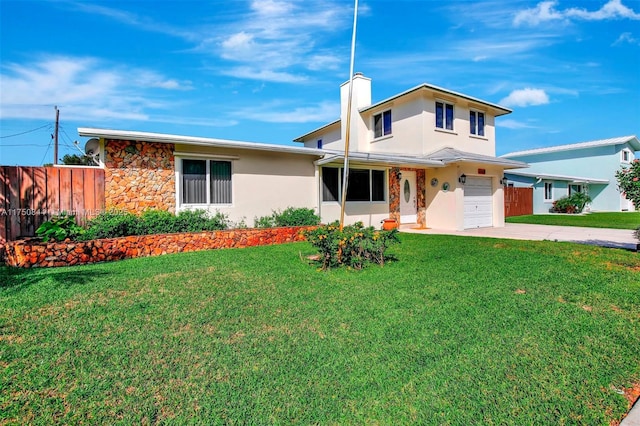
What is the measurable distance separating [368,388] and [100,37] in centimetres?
1352

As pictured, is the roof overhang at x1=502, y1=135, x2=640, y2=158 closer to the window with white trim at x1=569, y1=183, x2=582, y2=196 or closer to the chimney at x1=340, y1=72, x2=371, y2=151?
the window with white trim at x1=569, y1=183, x2=582, y2=196

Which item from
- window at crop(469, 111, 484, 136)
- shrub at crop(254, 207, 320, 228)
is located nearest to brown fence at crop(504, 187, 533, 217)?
window at crop(469, 111, 484, 136)

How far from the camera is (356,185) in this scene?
12.8 m

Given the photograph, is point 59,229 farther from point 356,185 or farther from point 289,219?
point 356,185

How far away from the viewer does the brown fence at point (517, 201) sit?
2144cm

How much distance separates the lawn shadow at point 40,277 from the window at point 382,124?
13.6 m

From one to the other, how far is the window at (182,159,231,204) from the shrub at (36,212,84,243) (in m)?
2.80

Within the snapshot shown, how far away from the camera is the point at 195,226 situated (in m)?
8.93

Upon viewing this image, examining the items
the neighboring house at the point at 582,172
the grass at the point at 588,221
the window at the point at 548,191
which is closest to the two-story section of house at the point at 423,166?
the grass at the point at 588,221

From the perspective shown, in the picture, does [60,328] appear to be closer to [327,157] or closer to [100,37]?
[327,157]

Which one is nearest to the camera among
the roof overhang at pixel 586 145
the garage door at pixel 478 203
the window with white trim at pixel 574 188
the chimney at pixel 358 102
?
the garage door at pixel 478 203

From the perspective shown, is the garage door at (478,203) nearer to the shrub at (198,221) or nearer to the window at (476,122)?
the window at (476,122)

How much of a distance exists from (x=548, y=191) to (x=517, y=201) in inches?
209

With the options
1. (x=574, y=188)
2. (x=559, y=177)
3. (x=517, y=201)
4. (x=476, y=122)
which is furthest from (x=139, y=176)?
(x=574, y=188)
